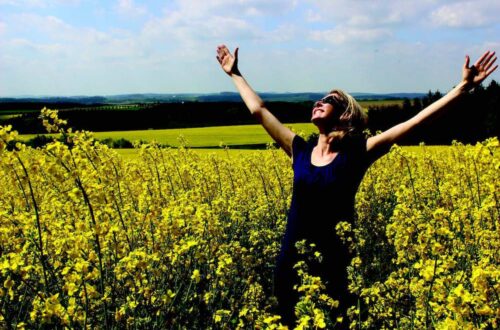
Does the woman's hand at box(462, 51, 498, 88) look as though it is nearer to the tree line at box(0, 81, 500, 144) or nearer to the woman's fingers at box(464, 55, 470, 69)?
the woman's fingers at box(464, 55, 470, 69)

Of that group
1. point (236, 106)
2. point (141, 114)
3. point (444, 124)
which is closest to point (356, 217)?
point (444, 124)

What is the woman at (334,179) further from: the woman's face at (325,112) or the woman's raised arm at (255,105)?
the woman's raised arm at (255,105)

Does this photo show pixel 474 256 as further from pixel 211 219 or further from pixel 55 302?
pixel 55 302

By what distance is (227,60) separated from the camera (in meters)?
4.34

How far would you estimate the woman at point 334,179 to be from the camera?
336 centimetres

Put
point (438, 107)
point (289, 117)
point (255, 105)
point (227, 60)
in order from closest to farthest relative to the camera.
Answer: point (438, 107), point (255, 105), point (227, 60), point (289, 117)

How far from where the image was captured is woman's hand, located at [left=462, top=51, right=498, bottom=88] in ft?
11.2

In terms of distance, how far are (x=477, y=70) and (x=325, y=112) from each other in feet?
3.40

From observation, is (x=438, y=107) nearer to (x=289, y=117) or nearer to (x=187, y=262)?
(x=187, y=262)

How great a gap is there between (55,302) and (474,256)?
319 cm

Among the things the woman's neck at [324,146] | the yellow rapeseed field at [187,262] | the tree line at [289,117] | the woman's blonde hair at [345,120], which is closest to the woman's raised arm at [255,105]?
the woman's neck at [324,146]

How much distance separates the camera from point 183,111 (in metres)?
38.8

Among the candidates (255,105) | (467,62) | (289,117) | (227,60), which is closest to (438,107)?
(467,62)

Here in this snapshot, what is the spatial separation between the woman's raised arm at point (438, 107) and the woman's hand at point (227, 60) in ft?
4.65
